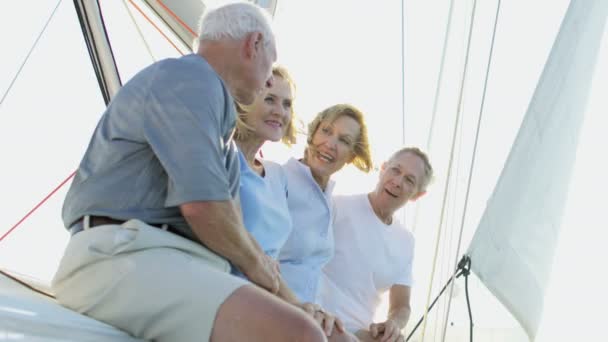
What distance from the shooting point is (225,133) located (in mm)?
1490

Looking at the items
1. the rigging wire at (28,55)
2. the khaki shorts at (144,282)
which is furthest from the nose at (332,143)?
the rigging wire at (28,55)

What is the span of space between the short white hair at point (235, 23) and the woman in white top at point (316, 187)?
2.52ft

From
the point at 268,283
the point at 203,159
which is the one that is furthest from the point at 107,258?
the point at 268,283

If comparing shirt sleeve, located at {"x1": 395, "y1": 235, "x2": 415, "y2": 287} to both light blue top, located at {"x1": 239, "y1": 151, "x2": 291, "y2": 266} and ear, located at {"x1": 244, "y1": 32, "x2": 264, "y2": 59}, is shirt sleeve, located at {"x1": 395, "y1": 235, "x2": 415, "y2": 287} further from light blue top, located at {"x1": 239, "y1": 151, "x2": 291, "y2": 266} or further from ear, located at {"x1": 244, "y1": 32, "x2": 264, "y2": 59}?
ear, located at {"x1": 244, "y1": 32, "x2": 264, "y2": 59}

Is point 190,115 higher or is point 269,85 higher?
point 269,85

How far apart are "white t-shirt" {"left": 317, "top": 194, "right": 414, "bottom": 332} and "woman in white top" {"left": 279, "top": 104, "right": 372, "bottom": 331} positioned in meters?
0.15

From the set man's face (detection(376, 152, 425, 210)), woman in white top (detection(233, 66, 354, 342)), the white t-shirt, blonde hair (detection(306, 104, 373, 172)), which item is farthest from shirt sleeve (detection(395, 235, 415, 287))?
woman in white top (detection(233, 66, 354, 342))

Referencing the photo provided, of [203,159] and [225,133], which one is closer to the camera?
[203,159]

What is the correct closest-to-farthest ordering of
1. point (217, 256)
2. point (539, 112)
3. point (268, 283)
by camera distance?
point (217, 256), point (268, 283), point (539, 112)

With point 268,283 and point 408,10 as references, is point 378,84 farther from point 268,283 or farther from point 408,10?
point 268,283

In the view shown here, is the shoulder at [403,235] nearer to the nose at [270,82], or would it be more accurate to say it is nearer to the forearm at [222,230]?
the nose at [270,82]

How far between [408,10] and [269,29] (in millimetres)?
2934

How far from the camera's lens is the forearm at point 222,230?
1.38m

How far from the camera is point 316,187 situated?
7.95 ft
